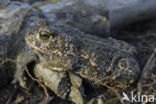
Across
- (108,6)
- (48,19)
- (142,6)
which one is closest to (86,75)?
(48,19)

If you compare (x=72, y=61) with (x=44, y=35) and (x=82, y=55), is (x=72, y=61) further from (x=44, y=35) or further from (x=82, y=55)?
(x=44, y=35)

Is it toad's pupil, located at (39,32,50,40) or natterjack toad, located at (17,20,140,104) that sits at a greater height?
toad's pupil, located at (39,32,50,40)

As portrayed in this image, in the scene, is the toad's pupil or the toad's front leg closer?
the toad's pupil

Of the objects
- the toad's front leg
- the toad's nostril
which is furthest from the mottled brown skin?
the toad's front leg

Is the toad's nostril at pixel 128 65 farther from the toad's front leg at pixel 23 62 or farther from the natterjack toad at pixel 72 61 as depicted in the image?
the toad's front leg at pixel 23 62

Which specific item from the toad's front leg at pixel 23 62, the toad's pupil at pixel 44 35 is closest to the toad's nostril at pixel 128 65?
the toad's pupil at pixel 44 35

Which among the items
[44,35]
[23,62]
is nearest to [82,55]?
[44,35]

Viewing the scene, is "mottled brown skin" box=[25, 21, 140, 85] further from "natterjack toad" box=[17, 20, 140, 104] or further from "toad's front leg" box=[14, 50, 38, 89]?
"toad's front leg" box=[14, 50, 38, 89]

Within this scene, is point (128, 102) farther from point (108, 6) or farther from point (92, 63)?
point (108, 6)
